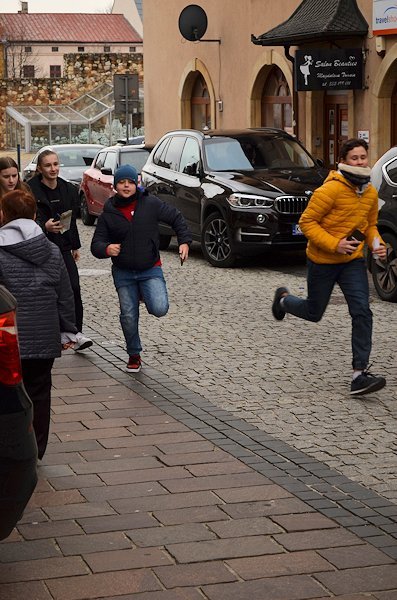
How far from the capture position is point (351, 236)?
943 centimetres

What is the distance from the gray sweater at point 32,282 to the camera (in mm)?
7117

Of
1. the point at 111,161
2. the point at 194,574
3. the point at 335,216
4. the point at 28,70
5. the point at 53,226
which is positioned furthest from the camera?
the point at 28,70

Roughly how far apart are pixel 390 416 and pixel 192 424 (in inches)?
50.3

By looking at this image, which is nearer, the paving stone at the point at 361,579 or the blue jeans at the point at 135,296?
the paving stone at the point at 361,579

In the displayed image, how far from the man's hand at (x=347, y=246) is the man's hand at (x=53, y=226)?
8.22 ft

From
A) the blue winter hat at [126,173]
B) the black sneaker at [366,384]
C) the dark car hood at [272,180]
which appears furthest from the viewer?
the dark car hood at [272,180]

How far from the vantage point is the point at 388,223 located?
1454cm

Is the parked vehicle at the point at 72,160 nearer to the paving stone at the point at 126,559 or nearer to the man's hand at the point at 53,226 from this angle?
the man's hand at the point at 53,226

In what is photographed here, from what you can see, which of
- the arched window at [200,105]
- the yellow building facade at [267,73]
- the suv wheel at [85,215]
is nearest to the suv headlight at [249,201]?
the yellow building facade at [267,73]

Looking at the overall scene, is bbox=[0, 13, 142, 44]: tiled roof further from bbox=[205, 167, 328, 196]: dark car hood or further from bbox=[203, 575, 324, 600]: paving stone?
bbox=[203, 575, 324, 600]: paving stone

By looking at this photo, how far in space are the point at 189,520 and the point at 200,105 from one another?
2782 cm

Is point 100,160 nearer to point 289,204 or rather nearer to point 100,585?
point 289,204

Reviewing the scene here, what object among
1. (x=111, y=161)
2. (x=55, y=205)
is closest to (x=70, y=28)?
(x=111, y=161)

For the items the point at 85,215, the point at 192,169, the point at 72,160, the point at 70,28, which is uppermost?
the point at 70,28
